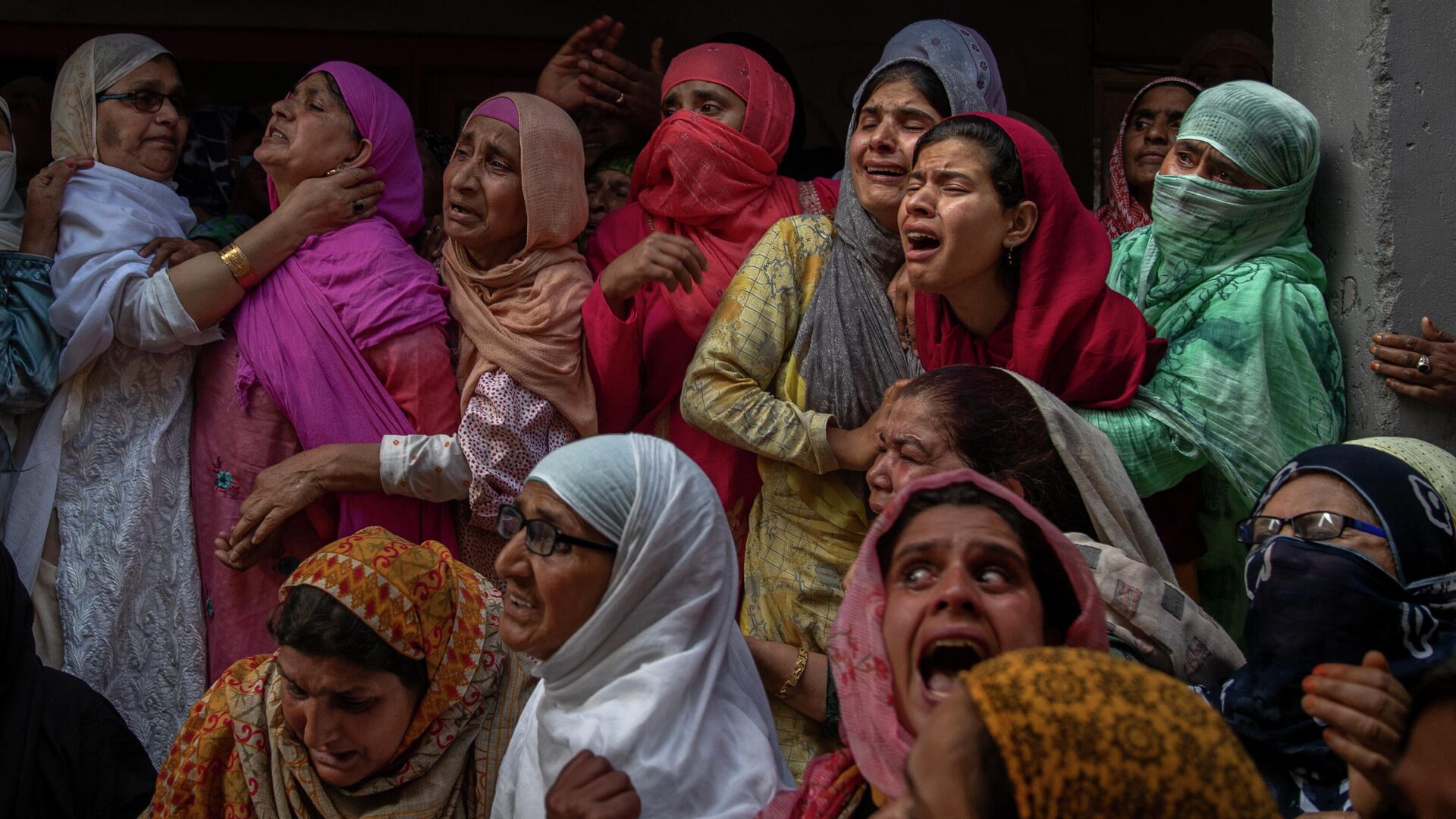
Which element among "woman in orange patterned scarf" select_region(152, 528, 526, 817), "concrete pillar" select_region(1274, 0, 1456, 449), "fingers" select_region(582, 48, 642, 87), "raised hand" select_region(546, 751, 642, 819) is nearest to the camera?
"raised hand" select_region(546, 751, 642, 819)

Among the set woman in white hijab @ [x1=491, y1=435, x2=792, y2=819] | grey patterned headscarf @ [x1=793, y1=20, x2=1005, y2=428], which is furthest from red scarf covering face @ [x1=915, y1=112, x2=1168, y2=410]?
woman in white hijab @ [x1=491, y1=435, x2=792, y2=819]

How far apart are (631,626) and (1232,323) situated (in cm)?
169

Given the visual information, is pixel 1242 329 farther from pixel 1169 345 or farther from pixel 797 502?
pixel 797 502

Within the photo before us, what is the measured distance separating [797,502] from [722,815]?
3.50ft

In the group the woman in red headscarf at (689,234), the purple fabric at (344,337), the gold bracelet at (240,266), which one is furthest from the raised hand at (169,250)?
the woman in red headscarf at (689,234)

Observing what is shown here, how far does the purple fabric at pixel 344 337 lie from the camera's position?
3600mm

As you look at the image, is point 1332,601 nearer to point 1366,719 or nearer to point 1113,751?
point 1366,719

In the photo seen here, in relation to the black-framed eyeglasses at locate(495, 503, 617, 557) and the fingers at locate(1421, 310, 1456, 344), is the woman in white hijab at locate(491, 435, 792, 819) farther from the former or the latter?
the fingers at locate(1421, 310, 1456, 344)

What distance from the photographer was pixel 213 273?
3.66 metres

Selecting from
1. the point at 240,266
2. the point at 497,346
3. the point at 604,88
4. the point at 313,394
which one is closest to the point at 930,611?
the point at 497,346

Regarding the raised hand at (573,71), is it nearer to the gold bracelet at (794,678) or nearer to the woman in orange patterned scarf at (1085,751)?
the gold bracelet at (794,678)

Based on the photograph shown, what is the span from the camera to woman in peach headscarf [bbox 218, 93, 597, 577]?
11.4ft

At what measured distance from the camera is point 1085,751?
1.48 metres

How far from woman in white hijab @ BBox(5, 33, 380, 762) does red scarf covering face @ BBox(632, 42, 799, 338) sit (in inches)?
35.7
